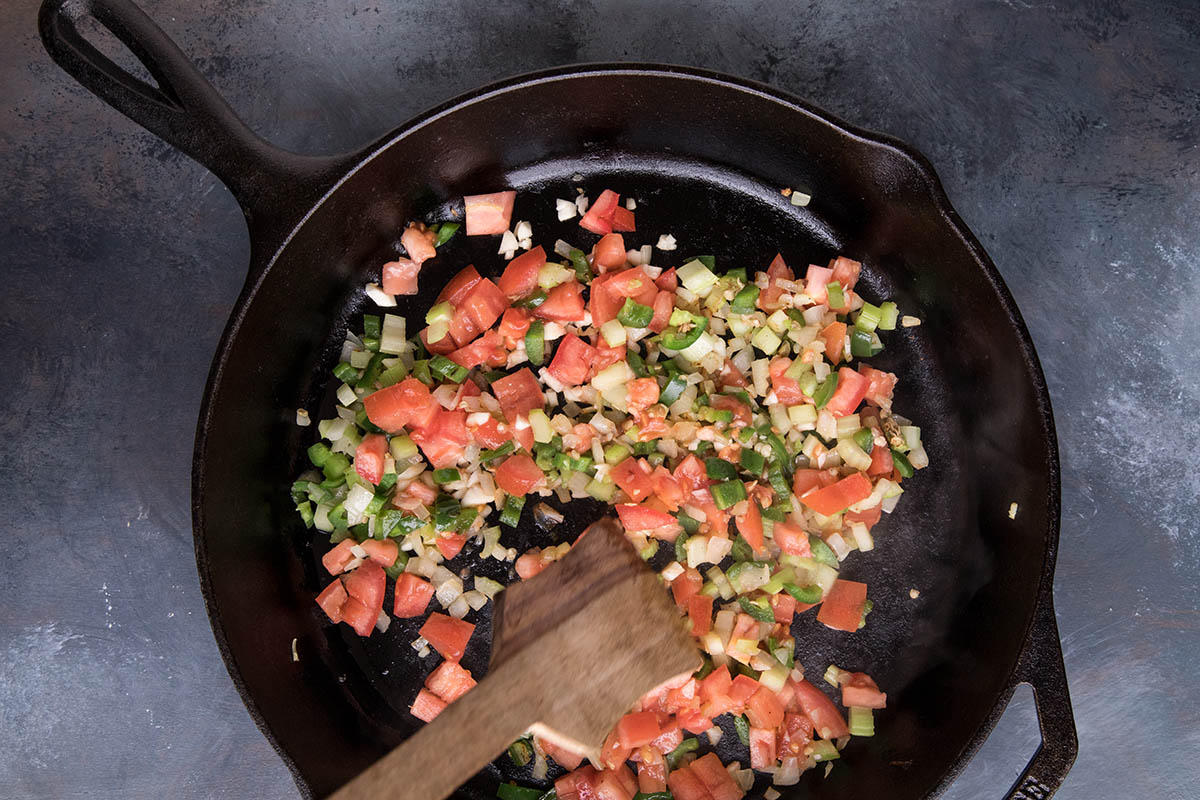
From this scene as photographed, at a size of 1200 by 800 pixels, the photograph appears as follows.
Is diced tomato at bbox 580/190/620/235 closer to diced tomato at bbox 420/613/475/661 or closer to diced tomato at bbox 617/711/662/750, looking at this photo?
diced tomato at bbox 420/613/475/661

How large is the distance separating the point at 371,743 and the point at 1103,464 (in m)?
2.22

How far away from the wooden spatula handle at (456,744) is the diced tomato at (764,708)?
79 cm

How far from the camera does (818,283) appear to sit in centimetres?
221

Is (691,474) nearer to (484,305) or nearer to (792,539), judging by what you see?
(792,539)

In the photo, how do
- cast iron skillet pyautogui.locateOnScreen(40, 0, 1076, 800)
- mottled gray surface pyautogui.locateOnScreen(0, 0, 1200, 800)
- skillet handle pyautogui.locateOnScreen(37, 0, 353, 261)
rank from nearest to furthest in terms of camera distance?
skillet handle pyautogui.locateOnScreen(37, 0, 353, 261) → cast iron skillet pyautogui.locateOnScreen(40, 0, 1076, 800) → mottled gray surface pyautogui.locateOnScreen(0, 0, 1200, 800)

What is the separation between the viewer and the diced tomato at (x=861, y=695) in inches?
86.0

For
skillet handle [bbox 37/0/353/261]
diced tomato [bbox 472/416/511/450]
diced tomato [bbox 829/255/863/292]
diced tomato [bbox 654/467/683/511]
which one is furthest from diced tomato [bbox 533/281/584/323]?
diced tomato [bbox 829/255/863/292]

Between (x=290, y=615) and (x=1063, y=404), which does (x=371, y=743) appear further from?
(x=1063, y=404)

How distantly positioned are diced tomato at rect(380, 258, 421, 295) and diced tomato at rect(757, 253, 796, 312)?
963 millimetres

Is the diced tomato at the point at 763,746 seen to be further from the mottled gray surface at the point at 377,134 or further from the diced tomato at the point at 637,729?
the mottled gray surface at the point at 377,134

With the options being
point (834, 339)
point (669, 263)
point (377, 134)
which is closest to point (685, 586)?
point (834, 339)

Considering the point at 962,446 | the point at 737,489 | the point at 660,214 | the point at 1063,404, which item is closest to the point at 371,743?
the point at 737,489

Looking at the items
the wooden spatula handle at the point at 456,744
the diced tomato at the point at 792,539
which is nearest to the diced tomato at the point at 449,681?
the wooden spatula handle at the point at 456,744

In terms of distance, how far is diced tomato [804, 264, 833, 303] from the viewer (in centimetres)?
221
